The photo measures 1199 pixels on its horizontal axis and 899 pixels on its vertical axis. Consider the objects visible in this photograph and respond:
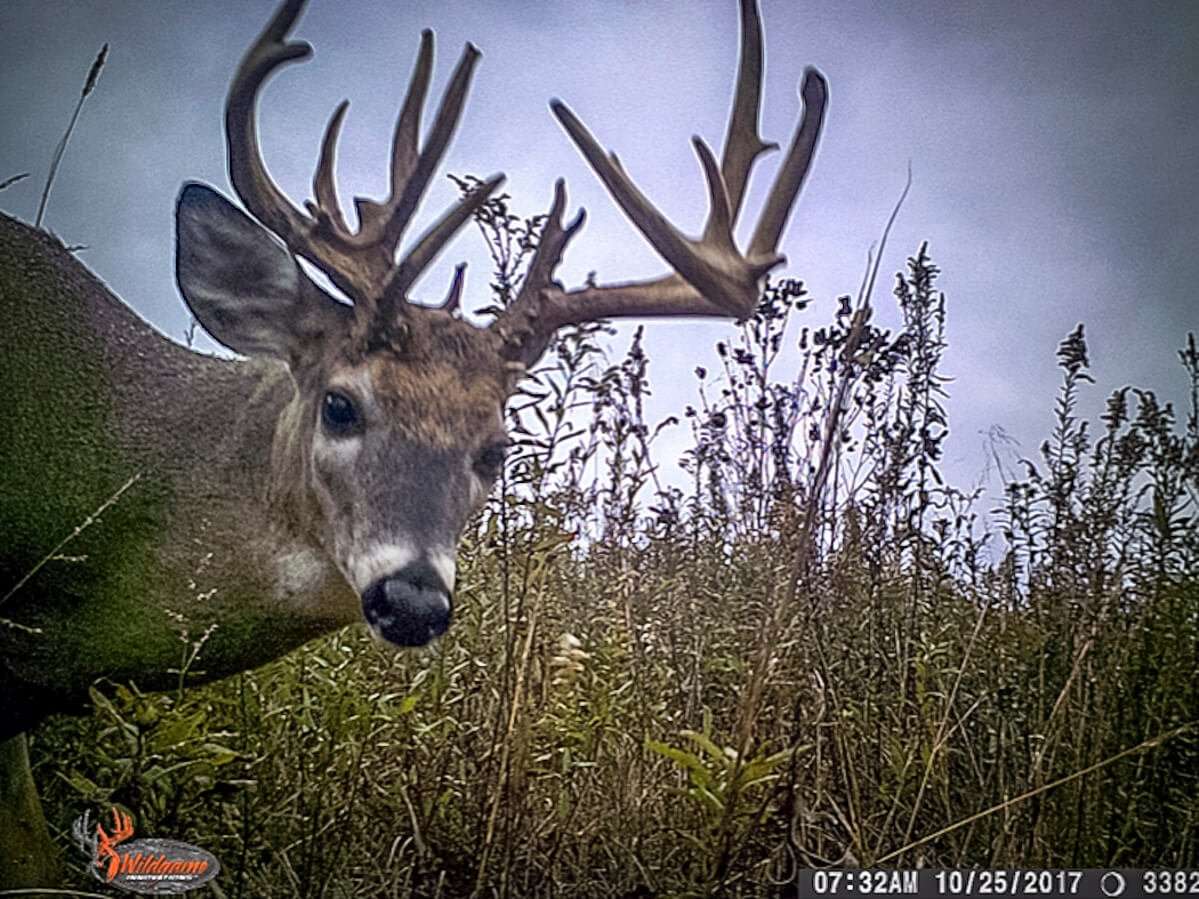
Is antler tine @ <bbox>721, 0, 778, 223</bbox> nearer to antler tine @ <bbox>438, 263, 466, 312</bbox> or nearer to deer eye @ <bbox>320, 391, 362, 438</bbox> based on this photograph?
antler tine @ <bbox>438, 263, 466, 312</bbox>

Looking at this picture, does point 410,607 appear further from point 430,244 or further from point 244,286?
point 244,286

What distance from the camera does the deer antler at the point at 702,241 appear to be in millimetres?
1969

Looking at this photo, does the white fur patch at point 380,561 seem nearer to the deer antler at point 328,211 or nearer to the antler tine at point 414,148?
the deer antler at point 328,211

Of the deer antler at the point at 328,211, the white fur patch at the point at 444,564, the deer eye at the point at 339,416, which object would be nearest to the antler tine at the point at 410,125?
the deer antler at the point at 328,211

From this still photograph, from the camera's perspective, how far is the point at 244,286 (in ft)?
6.77

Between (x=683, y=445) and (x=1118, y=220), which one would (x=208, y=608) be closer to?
(x=683, y=445)

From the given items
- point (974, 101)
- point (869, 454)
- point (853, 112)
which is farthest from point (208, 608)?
point (974, 101)

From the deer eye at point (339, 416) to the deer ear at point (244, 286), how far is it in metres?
0.14

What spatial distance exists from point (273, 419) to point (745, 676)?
3.27 feet

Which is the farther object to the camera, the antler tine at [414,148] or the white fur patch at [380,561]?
the antler tine at [414,148]

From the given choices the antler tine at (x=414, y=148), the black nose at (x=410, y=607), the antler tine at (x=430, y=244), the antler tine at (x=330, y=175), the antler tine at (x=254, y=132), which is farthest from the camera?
the antler tine at (x=330, y=175)
